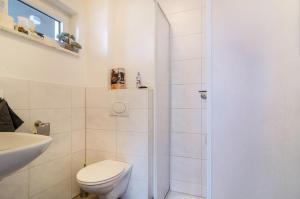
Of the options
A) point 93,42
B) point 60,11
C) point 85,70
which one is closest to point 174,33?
point 93,42

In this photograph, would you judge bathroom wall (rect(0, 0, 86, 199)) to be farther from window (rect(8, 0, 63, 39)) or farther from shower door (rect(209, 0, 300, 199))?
shower door (rect(209, 0, 300, 199))

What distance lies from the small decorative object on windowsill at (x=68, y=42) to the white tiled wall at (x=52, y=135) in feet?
1.32

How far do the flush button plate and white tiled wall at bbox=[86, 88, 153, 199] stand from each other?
32 millimetres

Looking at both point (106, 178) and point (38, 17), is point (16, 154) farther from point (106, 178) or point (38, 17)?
point (38, 17)

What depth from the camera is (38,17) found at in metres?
1.58

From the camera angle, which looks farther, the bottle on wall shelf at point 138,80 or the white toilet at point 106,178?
the bottle on wall shelf at point 138,80

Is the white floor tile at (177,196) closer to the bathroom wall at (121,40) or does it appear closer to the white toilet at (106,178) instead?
the white toilet at (106,178)

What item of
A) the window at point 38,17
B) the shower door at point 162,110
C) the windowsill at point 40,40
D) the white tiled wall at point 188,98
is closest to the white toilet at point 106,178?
the shower door at point 162,110

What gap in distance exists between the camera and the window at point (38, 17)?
4.54 ft

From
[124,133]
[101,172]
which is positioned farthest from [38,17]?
[101,172]

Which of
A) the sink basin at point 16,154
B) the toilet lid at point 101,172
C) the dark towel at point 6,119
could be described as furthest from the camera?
the toilet lid at point 101,172

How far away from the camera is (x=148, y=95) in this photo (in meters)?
1.65

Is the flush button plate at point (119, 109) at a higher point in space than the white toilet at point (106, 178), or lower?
higher

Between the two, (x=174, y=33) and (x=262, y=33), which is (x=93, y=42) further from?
(x=262, y=33)
